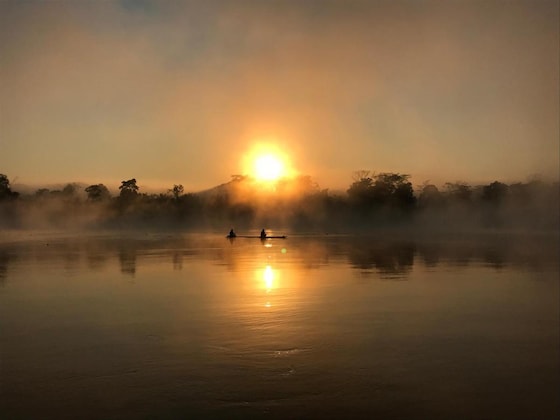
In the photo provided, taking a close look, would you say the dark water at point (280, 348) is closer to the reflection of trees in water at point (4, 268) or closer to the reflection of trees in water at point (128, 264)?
the reflection of trees in water at point (4, 268)

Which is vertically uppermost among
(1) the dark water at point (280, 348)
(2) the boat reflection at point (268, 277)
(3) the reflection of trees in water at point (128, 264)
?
(3) the reflection of trees in water at point (128, 264)

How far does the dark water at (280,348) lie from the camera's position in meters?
6.56

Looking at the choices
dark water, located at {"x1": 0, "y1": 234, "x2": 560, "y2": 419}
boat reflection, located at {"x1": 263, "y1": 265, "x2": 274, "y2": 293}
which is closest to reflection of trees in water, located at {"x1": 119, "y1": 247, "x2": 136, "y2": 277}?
dark water, located at {"x1": 0, "y1": 234, "x2": 560, "y2": 419}

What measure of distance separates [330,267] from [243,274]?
4204 mm

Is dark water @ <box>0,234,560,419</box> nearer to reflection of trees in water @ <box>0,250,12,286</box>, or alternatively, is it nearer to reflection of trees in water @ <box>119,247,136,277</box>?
reflection of trees in water @ <box>0,250,12,286</box>

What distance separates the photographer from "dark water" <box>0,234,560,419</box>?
21.5 feet

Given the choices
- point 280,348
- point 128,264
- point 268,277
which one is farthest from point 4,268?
point 280,348

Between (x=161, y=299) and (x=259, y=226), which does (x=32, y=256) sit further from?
(x=259, y=226)

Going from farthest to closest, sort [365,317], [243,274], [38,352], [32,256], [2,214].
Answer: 1. [2,214]
2. [32,256]
3. [243,274]
4. [365,317]
5. [38,352]

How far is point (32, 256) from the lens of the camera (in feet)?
88.8

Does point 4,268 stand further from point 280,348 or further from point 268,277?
A: point 280,348

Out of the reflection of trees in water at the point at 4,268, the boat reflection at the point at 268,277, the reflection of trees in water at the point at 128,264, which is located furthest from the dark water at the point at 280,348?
the reflection of trees in water at the point at 128,264

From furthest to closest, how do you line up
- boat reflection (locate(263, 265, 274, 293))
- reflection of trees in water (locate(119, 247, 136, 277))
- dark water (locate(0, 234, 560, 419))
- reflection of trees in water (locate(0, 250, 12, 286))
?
1. reflection of trees in water (locate(119, 247, 136, 277))
2. reflection of trees in water (locate(0, 250, 12, 286))
3. boat reflection (locate(263, 265, 274, 293))
4. dark water (locate(0, 234, 560, 419))

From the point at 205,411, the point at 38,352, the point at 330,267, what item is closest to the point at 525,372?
the point at 205,411
